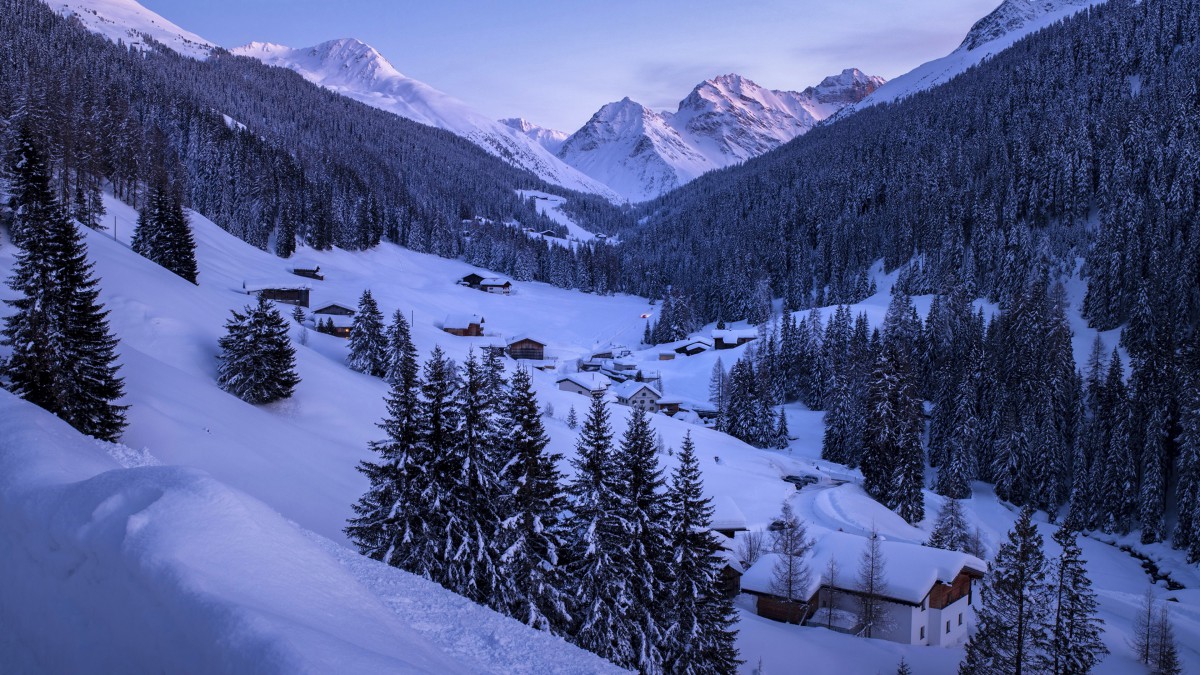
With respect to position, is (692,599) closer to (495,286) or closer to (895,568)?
(895,568)

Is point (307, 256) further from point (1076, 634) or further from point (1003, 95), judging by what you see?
point (1003, 95)

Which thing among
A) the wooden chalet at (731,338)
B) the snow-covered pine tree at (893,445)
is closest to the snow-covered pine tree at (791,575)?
the snow-covered pine tree at (893,445)

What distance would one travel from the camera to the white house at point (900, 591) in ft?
101

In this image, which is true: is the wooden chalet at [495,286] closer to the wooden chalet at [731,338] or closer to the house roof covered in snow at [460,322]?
the house roof covered in snow at [460,322]

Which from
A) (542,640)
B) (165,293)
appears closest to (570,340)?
(165,293)

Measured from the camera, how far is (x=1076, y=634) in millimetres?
25453

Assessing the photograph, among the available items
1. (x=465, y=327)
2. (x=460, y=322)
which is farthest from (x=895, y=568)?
(x=460, y=322)

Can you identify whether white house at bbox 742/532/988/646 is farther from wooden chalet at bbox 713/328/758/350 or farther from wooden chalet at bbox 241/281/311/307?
wooden chalet at bbox 713/328/758/350

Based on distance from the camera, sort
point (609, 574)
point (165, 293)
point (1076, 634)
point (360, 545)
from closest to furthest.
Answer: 1. point (609, 574)
2. point (360, 545)
3. point (1076, 634)
4. point (165, 293)

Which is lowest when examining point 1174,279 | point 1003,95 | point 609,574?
point 609,574

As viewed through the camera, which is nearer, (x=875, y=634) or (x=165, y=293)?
(x=875, y=634)

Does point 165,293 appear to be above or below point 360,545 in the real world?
above

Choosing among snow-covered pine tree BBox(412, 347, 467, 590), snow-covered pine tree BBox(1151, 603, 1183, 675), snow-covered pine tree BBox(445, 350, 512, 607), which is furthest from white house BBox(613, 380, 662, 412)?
snow-covered pine tree BBox(412, 347, 467, 590)

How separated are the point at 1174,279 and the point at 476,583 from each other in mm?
87272
